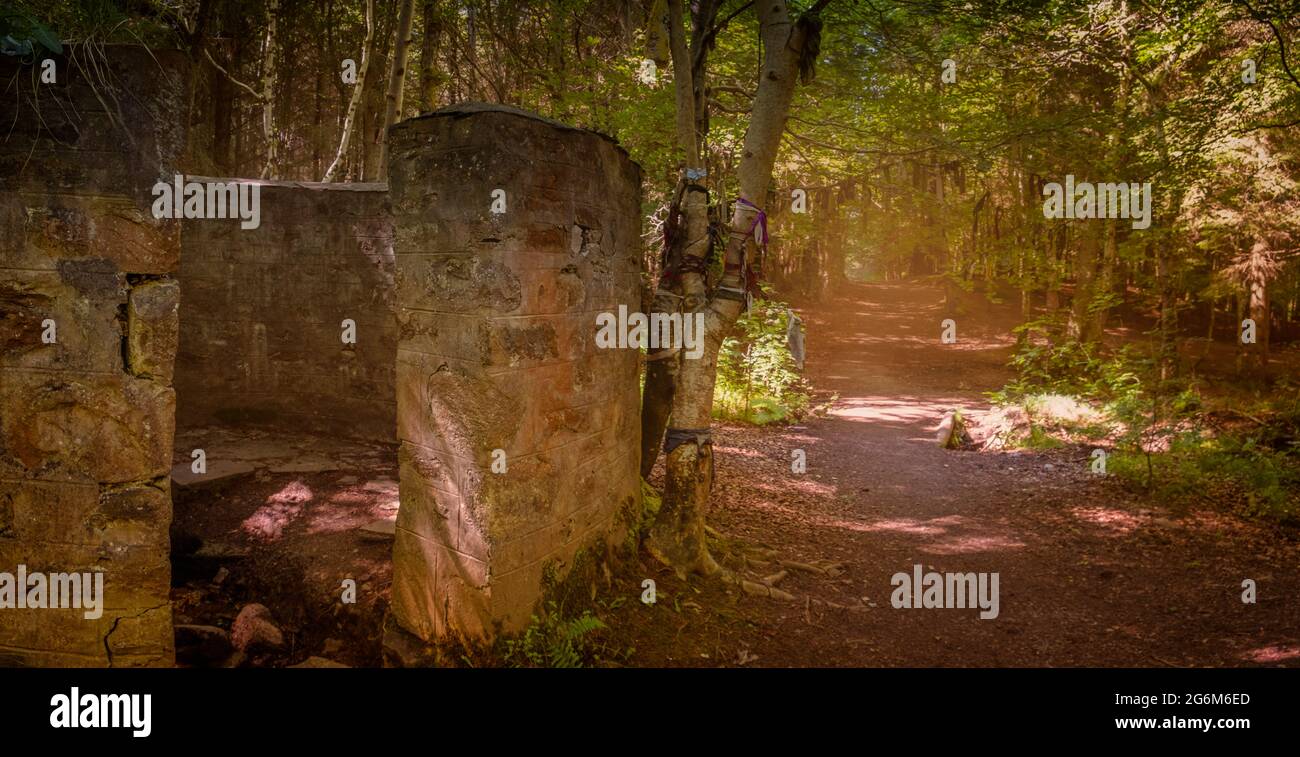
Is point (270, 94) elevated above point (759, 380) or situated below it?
above

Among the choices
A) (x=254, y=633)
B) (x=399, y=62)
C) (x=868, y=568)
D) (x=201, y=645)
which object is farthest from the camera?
(x=399, y=62)

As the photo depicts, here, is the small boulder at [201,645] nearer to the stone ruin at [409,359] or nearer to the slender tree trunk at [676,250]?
the stone ruin at [409,359]

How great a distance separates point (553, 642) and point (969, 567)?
4.06 metres

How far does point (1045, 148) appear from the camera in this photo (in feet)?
43.0

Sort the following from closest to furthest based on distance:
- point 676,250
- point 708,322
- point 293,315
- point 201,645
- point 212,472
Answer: point 201,645
point 708,322
point 676,250
point 212,472
point 293,315

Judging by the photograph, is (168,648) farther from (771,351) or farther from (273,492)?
(771,351)

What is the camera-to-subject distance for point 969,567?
6371 mm

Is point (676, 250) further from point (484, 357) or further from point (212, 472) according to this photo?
point (212, 472)

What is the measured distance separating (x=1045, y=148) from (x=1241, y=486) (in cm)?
755

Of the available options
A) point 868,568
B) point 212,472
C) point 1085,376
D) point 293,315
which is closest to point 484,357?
point 868,568

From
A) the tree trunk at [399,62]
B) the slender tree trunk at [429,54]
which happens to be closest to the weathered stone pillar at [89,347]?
the tree trunk at [399,62]

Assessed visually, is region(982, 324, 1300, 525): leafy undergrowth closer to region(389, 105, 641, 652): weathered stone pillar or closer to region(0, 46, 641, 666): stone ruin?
region(0, 46, 641, 666): stone ruin

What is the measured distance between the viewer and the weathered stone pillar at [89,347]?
11.0 ft

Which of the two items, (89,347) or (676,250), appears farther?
(676,250)
